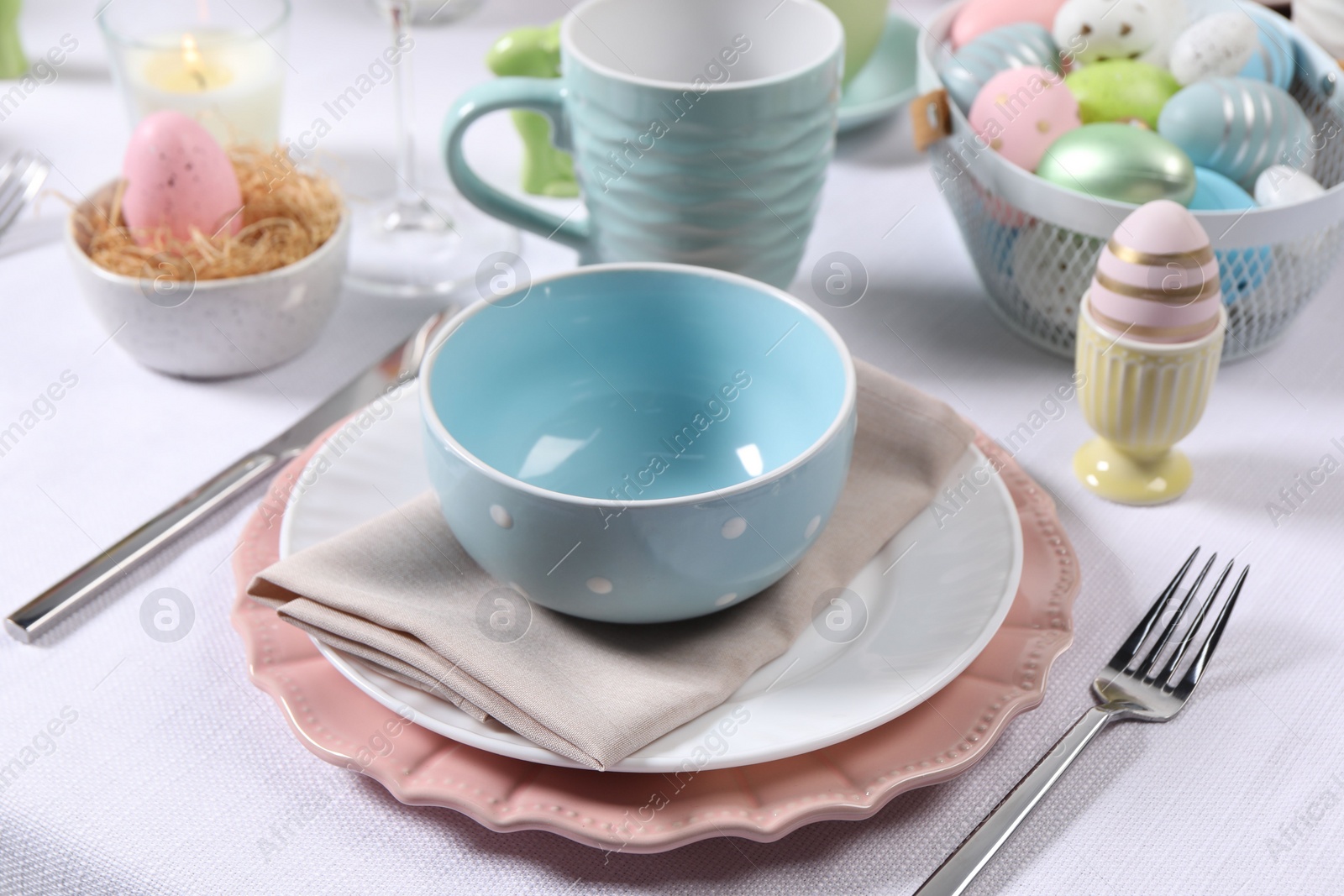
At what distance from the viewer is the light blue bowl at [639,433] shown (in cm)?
47

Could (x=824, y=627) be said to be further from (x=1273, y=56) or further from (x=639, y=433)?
(x=1273, y=56)

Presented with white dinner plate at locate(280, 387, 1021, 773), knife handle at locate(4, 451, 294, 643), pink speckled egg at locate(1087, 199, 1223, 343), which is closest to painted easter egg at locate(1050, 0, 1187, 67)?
pink speckled egg at locate(1087, 199, 1223, 343)

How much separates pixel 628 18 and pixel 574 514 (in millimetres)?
444

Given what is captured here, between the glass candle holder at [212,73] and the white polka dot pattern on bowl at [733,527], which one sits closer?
the white polka dot pattern on bowl at [733,527]

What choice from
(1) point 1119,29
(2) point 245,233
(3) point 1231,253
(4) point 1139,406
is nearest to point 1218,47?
(1) point 1119,29

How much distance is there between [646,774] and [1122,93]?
56cm

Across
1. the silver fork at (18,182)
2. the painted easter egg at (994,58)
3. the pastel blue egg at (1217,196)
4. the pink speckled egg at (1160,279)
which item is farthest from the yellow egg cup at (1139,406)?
the silver fork at (18,182)

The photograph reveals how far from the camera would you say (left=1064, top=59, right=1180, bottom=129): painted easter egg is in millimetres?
773

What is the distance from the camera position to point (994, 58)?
0.80m

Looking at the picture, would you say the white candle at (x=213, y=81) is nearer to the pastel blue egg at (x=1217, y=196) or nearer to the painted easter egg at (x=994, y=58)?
the painted easter egg at (x=994, y=58)

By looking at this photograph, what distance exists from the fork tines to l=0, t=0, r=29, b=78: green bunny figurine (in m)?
0.98

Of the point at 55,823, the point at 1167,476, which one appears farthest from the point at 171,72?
→ the point at 1167,476

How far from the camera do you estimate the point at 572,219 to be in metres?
0.80

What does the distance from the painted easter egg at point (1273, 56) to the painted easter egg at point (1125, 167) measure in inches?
5.6
